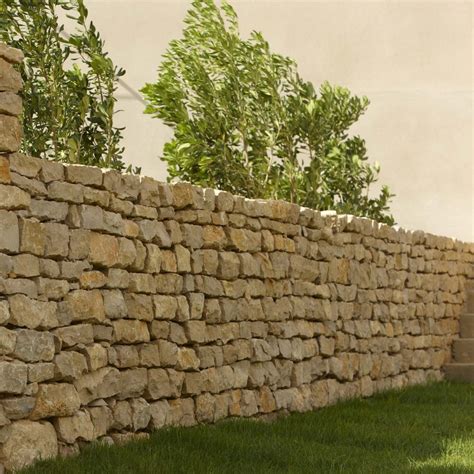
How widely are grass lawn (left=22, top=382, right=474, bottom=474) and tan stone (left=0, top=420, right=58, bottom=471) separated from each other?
101 mm

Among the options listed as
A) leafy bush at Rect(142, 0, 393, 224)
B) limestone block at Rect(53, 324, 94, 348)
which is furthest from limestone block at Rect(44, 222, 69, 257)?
leafy bush at Rect(142, 0, 393, 224)

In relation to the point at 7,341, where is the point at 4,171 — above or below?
above

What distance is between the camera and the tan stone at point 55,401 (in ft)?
22.5

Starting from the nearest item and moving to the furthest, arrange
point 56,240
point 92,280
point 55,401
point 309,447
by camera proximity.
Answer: point 55,401, point 56,240, point 92,280, point 309,447

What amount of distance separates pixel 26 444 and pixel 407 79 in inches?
448

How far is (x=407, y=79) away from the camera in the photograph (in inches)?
669

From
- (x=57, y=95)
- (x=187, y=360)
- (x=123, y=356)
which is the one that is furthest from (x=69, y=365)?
(x=57, y=95)

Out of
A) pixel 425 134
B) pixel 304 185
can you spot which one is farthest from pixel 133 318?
pixel 425 134

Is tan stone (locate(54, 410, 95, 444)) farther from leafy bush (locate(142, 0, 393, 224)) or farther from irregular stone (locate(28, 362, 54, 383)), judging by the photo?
leafy bush (locate(142, 0, 393, 224))

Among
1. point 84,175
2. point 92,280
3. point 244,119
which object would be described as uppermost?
point 244,119

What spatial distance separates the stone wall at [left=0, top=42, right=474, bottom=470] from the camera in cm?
677

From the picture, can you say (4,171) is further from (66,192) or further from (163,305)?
(163,305)

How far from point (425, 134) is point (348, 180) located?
281 cm

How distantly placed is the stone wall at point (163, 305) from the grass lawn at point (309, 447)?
0.25 metres
